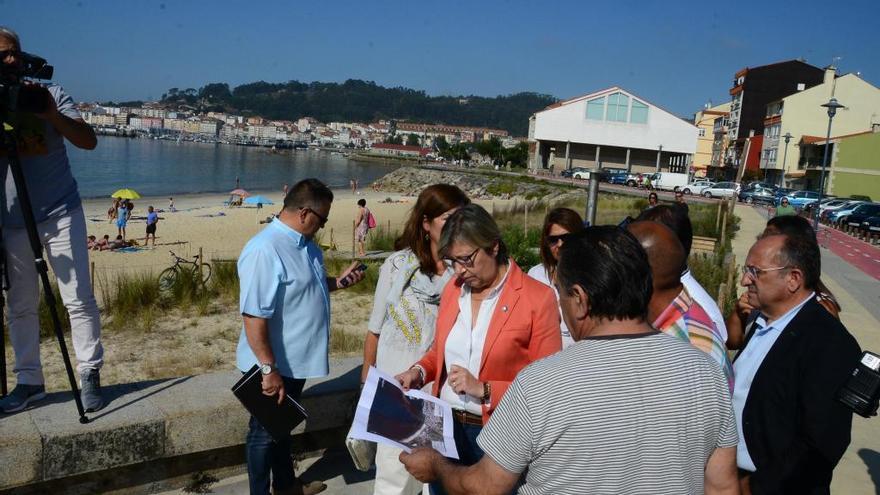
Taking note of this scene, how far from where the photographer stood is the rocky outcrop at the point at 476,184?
155ft

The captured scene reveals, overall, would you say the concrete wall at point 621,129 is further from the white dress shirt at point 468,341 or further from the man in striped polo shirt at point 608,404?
the man in striped polo shirt at point 608,404

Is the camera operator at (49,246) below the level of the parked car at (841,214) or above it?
above

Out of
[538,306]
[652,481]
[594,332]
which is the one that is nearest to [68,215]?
[538,306]

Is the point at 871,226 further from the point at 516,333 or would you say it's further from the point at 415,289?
the point at 516,333

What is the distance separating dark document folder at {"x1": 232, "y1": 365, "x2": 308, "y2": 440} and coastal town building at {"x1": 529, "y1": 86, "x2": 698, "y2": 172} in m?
61.9

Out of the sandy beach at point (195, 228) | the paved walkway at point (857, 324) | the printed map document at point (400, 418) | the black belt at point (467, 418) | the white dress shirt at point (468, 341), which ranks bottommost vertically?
the sandy beach at point (195, 228)

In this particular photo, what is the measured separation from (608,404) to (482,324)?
1.02 metres

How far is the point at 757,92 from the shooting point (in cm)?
7069

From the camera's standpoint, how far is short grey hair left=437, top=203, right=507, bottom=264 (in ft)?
8.68

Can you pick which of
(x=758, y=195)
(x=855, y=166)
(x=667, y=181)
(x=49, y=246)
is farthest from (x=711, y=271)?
(x=855, y=166)

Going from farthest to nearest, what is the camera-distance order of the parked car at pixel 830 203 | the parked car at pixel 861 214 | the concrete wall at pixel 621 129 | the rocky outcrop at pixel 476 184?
the concrete wall at pixel 621 129
the rocky outcrop at pixel 476 184
the parked car at pixel 830 203
the parked car at pixel 861 214

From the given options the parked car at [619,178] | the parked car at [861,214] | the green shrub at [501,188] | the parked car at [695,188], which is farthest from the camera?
the parked car at [619,178]

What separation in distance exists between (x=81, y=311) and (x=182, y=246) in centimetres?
2071

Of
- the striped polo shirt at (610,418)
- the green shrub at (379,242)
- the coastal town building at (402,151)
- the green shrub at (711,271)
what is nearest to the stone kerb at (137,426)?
the striped polo shirt at (610,418)
